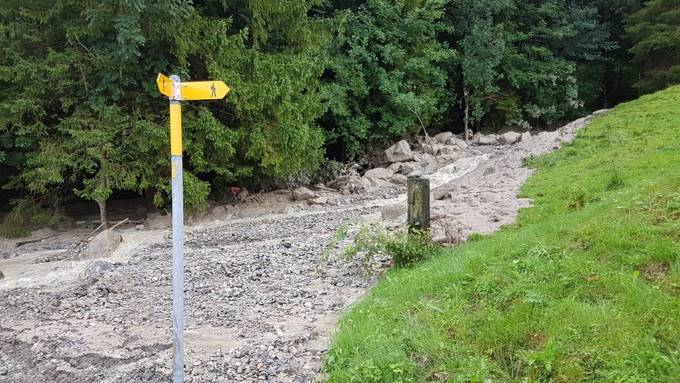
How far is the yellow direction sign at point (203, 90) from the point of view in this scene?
11.2 feet

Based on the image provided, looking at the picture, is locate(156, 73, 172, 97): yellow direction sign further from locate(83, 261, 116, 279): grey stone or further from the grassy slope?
locate(83, 261, 116, 279): grey stone

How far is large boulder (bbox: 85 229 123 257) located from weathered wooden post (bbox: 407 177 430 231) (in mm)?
6705

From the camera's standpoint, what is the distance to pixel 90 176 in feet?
43.4

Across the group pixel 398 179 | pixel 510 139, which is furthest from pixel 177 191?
pixel 510 139

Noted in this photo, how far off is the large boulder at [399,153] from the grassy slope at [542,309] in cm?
1359

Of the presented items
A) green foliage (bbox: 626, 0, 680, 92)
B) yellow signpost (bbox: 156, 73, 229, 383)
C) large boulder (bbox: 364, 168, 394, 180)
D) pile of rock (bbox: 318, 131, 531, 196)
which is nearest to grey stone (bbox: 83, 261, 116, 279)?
yellow signpost (bbox: 156, 73, 229, 383)

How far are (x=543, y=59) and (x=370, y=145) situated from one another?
9950 millimetres

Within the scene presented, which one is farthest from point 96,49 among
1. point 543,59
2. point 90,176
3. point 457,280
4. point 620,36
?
point 620,36

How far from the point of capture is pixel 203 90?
3471 mm

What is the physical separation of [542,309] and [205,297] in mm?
4127

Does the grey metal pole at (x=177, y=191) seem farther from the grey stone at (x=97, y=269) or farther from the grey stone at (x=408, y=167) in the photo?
the grey stone at (x=408, y=167)

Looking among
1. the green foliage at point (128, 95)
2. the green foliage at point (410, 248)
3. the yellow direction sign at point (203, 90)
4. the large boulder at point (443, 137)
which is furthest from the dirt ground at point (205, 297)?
the large boulder at point (443, 137)

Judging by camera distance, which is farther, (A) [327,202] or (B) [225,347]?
(A) [327,202]

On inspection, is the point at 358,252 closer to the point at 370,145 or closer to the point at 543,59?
the point at 370,145
